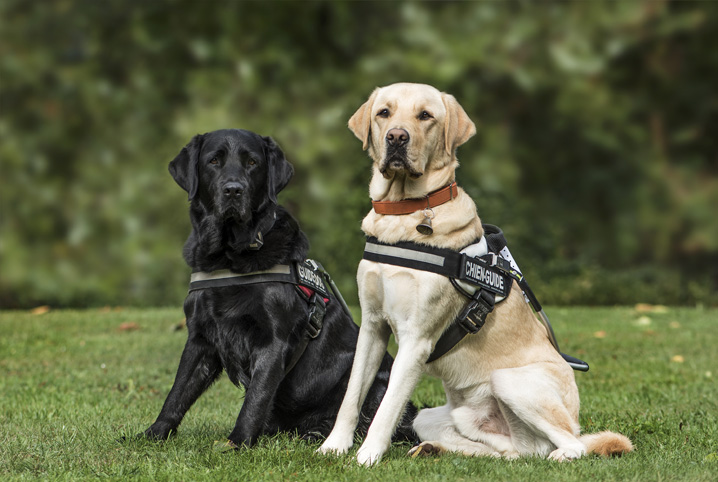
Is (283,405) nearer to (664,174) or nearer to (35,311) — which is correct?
(35,311)

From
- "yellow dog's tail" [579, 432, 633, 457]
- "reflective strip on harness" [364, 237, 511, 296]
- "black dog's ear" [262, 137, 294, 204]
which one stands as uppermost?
"black dog's ear" [262, 137, 294, 204]

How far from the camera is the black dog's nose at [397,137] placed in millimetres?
3494

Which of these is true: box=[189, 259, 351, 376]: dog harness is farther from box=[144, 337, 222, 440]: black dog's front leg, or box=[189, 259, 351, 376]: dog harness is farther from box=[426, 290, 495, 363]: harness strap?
box=[426, 290, 495, 363]: harness strap

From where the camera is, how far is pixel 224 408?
4941 millimetres

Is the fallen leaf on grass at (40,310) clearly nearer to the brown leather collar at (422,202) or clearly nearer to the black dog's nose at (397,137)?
the brown leather collar at (422,202)

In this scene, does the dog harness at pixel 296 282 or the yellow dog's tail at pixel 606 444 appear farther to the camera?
the dog harness at pixel 296 282

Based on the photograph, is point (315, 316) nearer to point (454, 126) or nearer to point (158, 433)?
point (158, 433)

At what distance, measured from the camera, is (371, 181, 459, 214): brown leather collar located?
143 inches

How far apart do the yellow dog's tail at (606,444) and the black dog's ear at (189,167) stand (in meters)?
2.28

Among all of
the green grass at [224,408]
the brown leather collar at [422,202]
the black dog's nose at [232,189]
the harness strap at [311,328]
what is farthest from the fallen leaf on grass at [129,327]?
the brown leather collar at [422,202]

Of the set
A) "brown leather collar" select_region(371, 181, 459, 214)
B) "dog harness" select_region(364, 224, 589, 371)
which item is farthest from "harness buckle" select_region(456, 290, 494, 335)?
"brown leather collar" select_region(371, 181, 459, 214)

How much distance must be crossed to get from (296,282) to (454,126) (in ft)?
3.62

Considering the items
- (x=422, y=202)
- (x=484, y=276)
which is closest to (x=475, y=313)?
(x=484, y=276)

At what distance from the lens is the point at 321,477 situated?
10.3 ft
